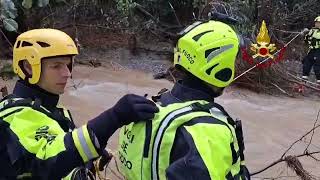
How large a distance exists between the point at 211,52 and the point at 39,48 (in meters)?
0.75

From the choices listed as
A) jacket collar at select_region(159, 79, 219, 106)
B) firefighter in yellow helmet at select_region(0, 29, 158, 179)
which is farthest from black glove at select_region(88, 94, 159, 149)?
jacket collar at select_region(159, 79, 219, 106)

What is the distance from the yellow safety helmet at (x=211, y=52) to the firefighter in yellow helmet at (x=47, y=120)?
242 millimetres

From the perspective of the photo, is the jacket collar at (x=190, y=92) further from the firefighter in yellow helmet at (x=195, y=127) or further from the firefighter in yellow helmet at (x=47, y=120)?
the firefighter in yellow helmet at (x=47, y=120)

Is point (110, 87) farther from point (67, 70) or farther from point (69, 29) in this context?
point (67, 70)

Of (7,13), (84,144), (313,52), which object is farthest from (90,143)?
(313,52)

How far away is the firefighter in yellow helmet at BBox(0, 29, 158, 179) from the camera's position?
225 centimetres

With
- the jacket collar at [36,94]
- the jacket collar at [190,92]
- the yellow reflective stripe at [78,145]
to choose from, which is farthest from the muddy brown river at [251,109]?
the yellow reflective stripe at [78,145]

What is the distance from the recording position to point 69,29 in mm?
14125

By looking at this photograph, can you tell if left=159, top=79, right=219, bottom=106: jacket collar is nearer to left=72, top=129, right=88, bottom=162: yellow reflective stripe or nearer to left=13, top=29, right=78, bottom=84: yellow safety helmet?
left=72, top=129, right=88, bottom=162: yellow reflective stripe

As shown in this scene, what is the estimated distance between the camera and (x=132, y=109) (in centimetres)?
221

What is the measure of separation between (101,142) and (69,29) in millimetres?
12106

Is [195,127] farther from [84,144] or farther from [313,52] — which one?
[313,52]

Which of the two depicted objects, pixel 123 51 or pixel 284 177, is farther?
pixel 123 51

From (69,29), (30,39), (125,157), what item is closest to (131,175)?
(125,157)
